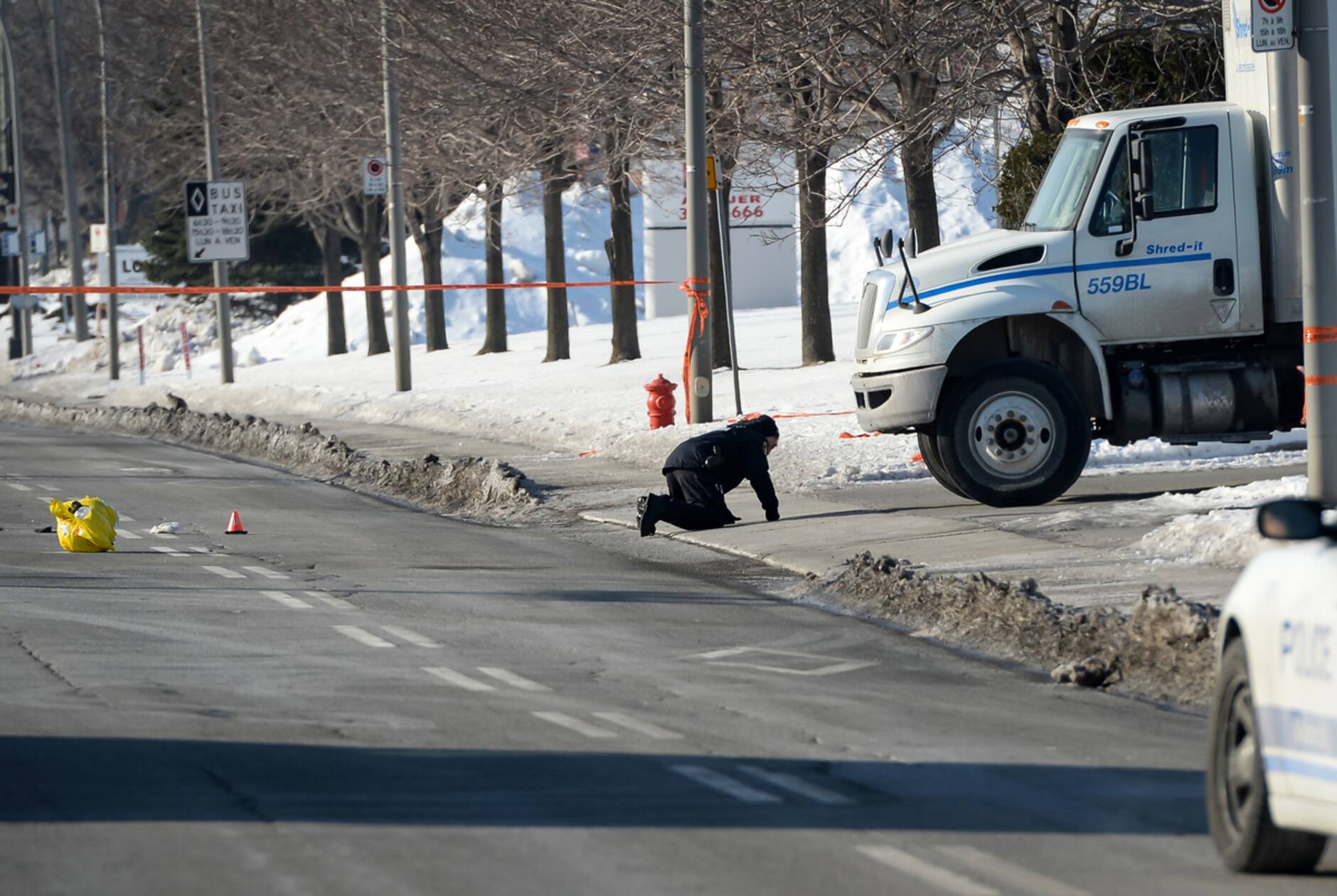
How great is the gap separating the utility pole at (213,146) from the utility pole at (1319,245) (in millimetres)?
26355

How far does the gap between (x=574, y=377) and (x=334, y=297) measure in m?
17.3

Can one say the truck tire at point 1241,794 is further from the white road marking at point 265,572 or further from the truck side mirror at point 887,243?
the truck side mirror at point 887,243

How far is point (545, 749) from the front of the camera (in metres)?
7.92

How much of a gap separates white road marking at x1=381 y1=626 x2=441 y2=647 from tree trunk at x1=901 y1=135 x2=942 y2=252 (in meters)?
14.1

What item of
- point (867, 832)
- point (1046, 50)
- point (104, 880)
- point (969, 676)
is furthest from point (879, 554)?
point (1046, 50)

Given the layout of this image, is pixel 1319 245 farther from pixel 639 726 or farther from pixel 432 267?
pixel 432 267

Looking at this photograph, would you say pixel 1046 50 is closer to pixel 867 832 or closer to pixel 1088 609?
pixel 1088 609

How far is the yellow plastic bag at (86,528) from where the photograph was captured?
15055 mm

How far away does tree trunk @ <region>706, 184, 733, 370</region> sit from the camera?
30.1 meters

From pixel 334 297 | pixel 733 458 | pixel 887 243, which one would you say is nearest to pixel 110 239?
pixel 334 297

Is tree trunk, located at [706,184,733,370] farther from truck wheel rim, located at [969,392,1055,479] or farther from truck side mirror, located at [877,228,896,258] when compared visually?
truck wheel rim, located at [969,392,1055,479]

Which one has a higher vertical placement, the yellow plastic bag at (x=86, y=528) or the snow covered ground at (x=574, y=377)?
the snow covered ground at (x=574, y=377)

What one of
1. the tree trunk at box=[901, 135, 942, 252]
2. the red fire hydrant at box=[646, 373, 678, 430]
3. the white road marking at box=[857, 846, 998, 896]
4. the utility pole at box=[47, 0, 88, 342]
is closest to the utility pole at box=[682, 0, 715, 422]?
the red fire hydrant at box=[646, 373, 678, 430]

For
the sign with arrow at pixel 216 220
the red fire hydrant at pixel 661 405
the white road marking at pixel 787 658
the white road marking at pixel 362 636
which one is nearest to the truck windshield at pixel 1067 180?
the white road marking at pixel 787 658
